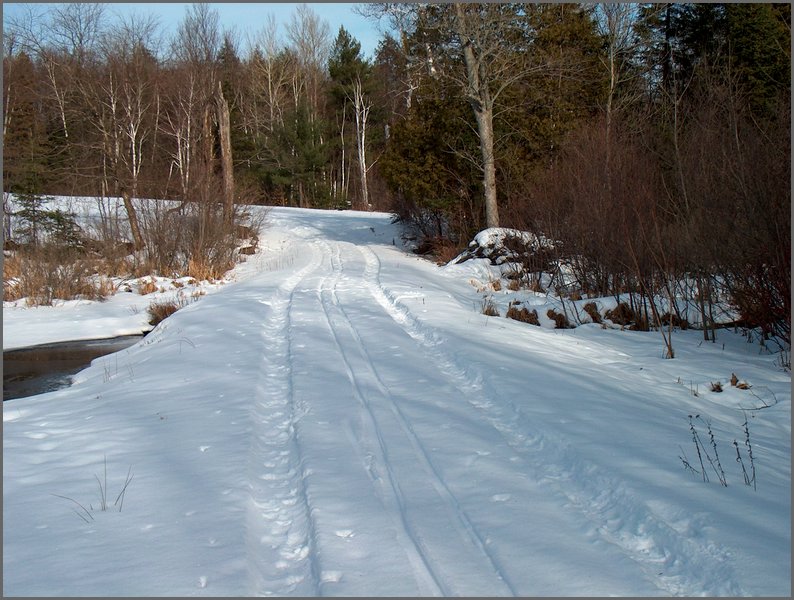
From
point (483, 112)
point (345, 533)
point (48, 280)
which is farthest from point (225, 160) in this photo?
point (345, 533)

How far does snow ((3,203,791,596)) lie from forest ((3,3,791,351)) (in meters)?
1.94

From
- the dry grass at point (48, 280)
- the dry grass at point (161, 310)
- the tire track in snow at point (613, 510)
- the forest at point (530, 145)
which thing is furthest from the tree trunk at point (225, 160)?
the tire track in snow at point (613, 510)

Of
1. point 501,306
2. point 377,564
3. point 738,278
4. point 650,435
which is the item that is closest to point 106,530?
point 377,564

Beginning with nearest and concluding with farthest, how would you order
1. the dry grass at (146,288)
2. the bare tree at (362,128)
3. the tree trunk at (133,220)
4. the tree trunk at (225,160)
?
1. the dry grass at (146,288)
2. the tree trunk at (133,220)
3. the tree trunk at (225,160)
4. the bare tree at (362,128)

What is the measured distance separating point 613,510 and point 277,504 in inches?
91.6

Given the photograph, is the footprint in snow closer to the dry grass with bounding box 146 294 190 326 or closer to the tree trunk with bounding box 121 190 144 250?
the dry grass with bounding box 146 294 190 326

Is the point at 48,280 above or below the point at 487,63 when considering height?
below

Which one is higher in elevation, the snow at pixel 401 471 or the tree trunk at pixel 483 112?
the tree trunk at pixel 483 112

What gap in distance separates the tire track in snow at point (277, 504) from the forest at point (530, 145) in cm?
555

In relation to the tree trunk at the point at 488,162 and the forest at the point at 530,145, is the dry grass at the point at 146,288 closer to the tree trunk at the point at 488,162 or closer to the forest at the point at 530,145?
the forest at the point at 530,145

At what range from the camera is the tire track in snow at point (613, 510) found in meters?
3.49

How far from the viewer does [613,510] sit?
13.8 feet

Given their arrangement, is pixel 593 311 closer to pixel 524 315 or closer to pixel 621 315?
pixel 621 315

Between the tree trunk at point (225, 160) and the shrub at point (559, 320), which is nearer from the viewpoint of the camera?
the shrub at point (559, 320)
